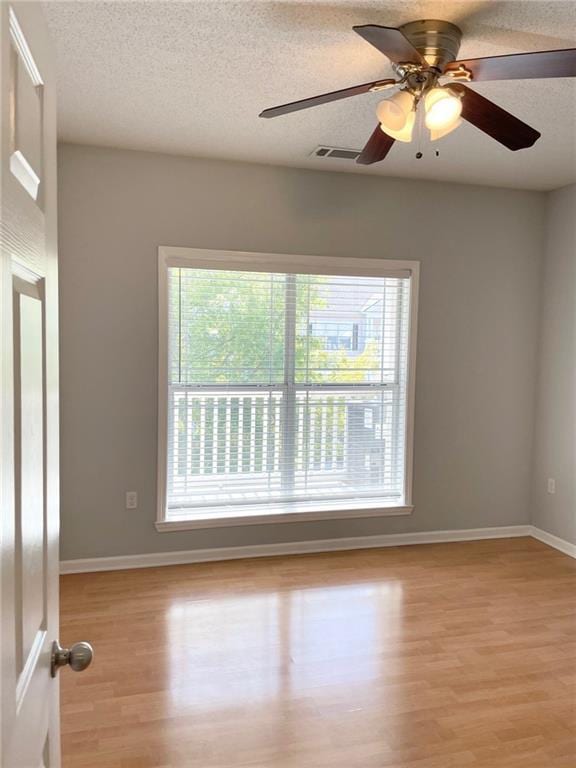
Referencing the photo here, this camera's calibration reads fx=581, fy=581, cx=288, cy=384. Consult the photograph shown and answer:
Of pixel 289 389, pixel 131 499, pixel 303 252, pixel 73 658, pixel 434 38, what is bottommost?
pixel 131 499

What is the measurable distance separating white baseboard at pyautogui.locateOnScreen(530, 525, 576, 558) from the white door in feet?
13.1

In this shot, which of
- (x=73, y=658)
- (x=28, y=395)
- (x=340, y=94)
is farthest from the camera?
(x=340, y=94)

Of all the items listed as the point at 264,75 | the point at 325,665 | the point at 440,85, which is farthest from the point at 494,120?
the point at 325,665

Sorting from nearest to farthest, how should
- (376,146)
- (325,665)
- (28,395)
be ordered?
(28,395), (376,146), (325,665)

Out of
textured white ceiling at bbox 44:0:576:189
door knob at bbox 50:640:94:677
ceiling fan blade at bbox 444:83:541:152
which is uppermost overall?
textured white ceiling at bbox 44:0:576:189

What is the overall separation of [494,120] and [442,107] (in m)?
0.29

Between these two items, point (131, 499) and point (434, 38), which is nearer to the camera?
point (434, 38)

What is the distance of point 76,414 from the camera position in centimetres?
364

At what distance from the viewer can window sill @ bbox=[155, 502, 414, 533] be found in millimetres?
3861

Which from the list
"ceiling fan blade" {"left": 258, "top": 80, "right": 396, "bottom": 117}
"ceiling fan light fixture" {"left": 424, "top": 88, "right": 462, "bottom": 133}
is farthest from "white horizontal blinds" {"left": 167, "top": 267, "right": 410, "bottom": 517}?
"ceiling fan light fixture" {"left": 424, "top": 88, "right": 462, "bottom": 133}

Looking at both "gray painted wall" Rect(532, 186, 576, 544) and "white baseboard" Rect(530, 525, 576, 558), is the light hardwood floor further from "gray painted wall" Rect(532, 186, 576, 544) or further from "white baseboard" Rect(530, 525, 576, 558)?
"gray painted wall" Rect(532, 186, 576, 544)

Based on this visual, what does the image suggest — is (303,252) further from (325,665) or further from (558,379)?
(325,665)

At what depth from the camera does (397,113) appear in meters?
2.02

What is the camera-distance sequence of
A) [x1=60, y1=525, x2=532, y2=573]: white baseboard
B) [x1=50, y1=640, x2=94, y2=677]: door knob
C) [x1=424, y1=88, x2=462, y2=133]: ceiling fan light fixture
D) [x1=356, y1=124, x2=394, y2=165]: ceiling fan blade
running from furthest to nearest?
[x1=60, y1=525, x2=532, y2=573]: white baseboard
[x1=356, y1=124, x2=394, y2=165]: ceiling fan blade
[x1=424, y1=88, x2=462, y2=133]: ceiling fan light fixture
[x1=50, y1=640, x2=94, y2=677]: door knob
